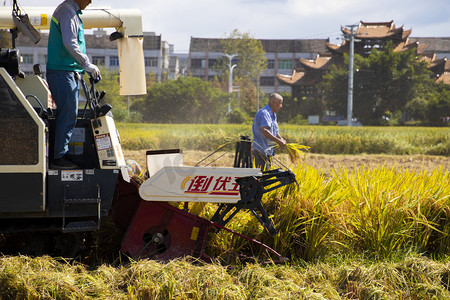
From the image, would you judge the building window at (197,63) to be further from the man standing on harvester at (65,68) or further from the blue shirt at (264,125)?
the man standing on harvester at (65,68)

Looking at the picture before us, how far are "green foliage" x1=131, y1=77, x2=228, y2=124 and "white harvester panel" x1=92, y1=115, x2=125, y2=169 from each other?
130ft

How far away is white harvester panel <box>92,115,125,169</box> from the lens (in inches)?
171

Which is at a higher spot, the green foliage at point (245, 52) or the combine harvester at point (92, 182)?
the green foliage at point (245, 52)

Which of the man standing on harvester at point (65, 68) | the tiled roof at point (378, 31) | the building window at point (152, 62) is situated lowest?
the man standing on harvester at point (65, 68)

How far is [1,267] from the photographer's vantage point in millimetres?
4066

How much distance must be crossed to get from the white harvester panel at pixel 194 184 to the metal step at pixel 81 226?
0.49 metres

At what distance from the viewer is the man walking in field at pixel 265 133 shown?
6.81 m

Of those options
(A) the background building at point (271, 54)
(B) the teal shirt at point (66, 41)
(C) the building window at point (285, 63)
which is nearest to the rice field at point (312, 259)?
(B) the teal shirt at point (66, 41)

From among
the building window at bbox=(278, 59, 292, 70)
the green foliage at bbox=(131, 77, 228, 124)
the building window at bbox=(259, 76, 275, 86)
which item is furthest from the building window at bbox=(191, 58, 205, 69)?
the green foliage at bbox=(131, 77, 228, 124)

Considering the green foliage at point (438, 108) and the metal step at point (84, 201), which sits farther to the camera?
the green foliage at point (438, 108)

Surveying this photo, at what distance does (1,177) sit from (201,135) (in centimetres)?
1890

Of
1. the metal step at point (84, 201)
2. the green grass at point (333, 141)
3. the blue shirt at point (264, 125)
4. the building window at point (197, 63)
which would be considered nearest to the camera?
the metal step at point (84, 201)

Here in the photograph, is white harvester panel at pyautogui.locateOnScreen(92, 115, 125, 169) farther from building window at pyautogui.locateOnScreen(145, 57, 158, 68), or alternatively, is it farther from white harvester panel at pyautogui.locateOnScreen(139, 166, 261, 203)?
building window at pyautogui.locateOnScreen(145, 57, 158, 68)

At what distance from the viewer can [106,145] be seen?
4.38 meters
